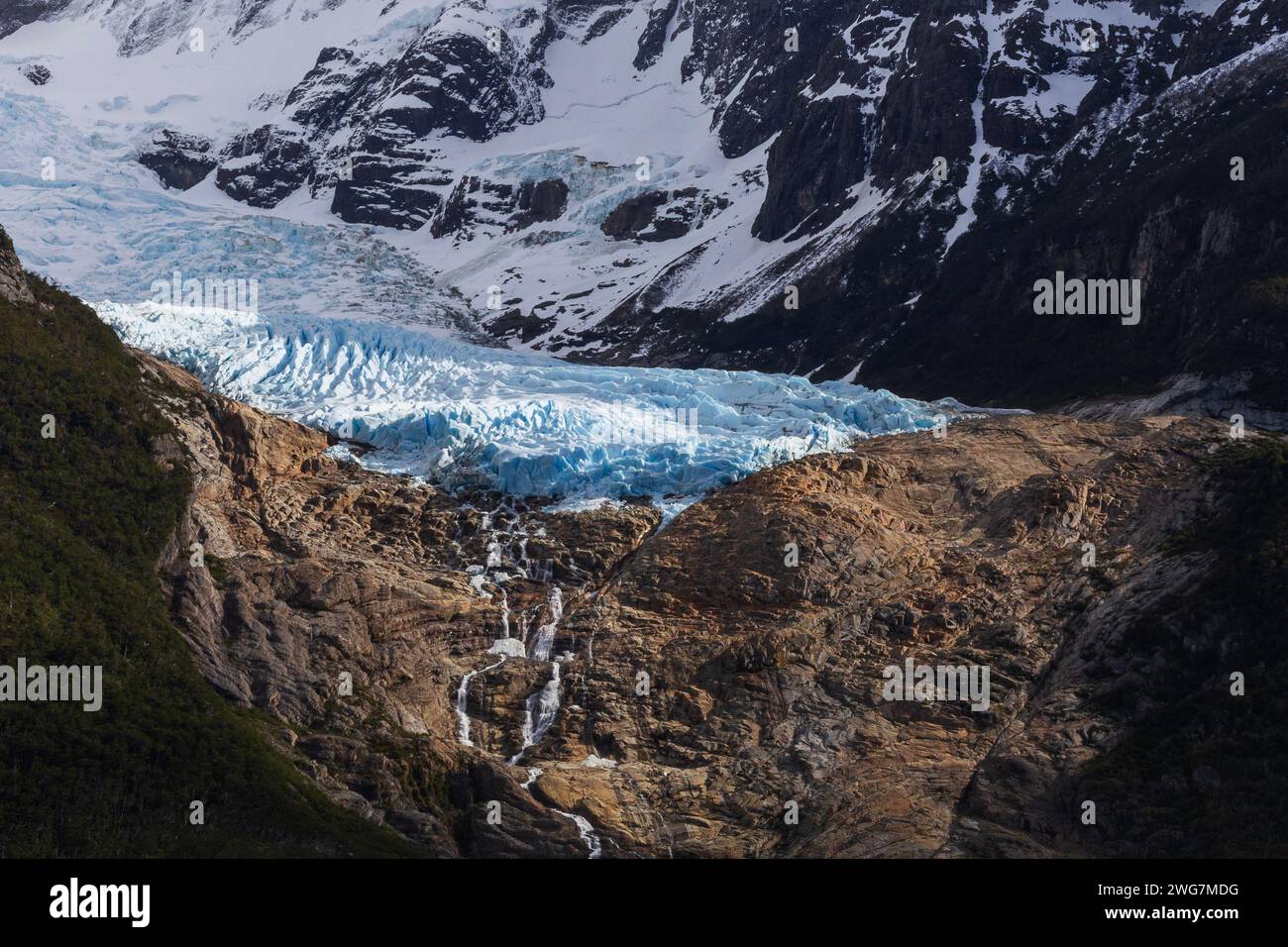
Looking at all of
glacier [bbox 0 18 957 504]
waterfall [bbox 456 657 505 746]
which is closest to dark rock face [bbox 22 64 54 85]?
glacier [bbox 0 18 957 504]

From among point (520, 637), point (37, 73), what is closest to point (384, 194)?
point (37, 73)

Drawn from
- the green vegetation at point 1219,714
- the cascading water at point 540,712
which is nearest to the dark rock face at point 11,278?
the cascading water at point 540,712

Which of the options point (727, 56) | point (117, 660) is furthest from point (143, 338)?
point (727, 56)

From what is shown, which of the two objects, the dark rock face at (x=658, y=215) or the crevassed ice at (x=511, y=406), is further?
the dark rock face at (x=658, y=215)

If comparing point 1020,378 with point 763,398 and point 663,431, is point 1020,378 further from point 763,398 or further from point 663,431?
point 663,431

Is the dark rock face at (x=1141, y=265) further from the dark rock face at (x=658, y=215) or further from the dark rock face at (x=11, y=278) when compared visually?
the dark rock face at (x=11, y=278)

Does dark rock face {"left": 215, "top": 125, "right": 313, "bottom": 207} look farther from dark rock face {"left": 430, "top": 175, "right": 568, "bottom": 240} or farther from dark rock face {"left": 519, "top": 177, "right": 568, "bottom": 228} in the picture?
dark rock face {"left": 519, "top": 177, "right": 568, "bottom": 228}
